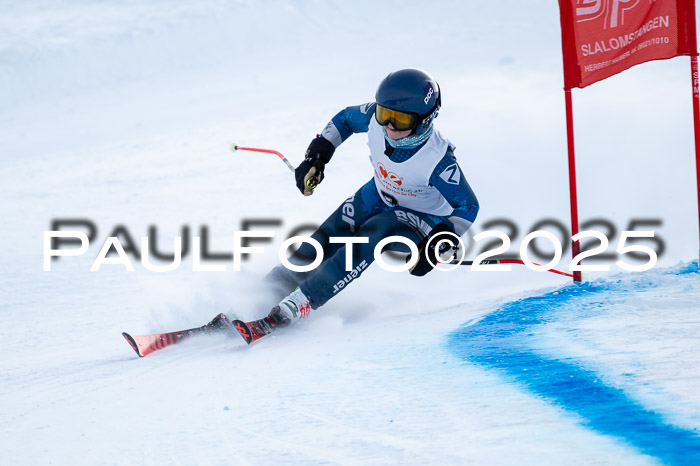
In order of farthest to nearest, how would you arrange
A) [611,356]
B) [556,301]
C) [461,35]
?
[461,35] < [556,301] < [611,356]

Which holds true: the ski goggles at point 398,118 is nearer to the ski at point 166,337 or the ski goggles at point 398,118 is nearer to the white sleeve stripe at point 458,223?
the white sleeve stripe at point 458,223

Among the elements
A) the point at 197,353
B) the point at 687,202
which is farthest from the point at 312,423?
the point at 687,202

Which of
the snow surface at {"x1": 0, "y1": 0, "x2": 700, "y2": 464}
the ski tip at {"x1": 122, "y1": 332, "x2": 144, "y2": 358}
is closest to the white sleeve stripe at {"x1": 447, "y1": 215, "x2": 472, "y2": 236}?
the snow surface at {"x1": 0, "y1": 0, "x2": 700, "y2": 464}

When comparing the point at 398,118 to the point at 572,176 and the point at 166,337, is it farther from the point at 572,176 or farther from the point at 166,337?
the point at 166,337

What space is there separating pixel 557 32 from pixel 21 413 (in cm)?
1265

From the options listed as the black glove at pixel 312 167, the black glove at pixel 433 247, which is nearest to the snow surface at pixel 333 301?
the black glove at pixel 433 247

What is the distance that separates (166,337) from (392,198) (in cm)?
136

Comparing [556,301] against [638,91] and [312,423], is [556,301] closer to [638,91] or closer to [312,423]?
[312,423]

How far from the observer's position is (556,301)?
3.94m

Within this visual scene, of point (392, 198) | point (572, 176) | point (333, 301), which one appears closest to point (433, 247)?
point (392, 198)

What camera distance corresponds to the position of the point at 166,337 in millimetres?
3697

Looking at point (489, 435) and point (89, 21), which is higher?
point (89, 21)

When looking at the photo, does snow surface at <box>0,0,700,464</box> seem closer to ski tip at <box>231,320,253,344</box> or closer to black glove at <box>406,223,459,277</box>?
ski tip at <box>231,320,253,344</box>

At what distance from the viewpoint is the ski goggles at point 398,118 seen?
362 cm
